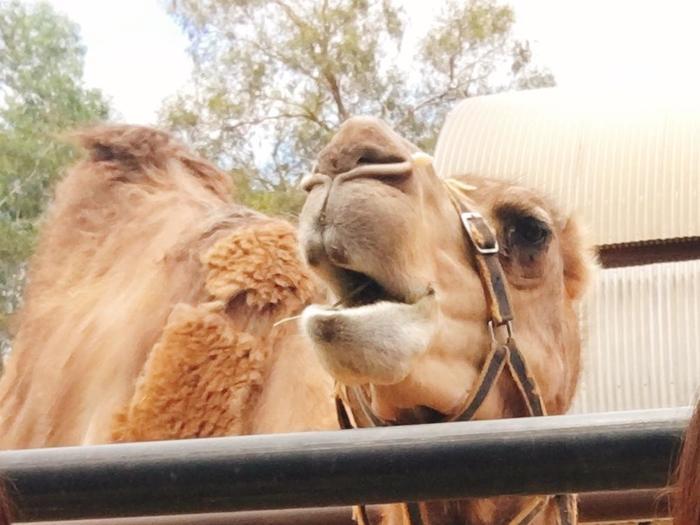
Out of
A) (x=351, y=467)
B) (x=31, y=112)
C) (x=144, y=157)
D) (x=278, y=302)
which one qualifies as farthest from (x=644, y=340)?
(x=31, y=112)

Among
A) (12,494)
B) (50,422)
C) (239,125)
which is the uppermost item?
(12,494)

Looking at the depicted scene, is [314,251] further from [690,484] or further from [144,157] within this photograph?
[144,157]

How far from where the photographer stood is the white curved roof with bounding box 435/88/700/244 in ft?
35.3

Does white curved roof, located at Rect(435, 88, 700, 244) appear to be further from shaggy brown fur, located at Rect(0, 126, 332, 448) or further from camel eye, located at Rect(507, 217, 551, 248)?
camel eye, located at Rect(507, 217, 551, 248)

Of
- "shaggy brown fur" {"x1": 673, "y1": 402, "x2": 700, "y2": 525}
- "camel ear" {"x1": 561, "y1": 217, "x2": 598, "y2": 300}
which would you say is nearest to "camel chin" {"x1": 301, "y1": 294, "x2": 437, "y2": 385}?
"camel ear" {"x1": 561, "y1": 217, "x2": 598, "y2": 300}

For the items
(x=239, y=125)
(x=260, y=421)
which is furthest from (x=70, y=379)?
(x=239, y=125)

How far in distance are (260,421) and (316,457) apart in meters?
2.01

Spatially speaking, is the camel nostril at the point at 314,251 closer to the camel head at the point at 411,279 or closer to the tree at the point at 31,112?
the camel head at the point at 411,279

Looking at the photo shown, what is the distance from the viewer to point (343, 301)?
2406 mm

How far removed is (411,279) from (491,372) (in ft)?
1.25

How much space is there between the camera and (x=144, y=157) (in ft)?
16.7

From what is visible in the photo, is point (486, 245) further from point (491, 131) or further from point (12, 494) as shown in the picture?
point (491, 131)

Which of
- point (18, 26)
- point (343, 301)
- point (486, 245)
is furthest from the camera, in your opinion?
point (18, 26)

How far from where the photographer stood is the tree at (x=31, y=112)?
1998 cm
